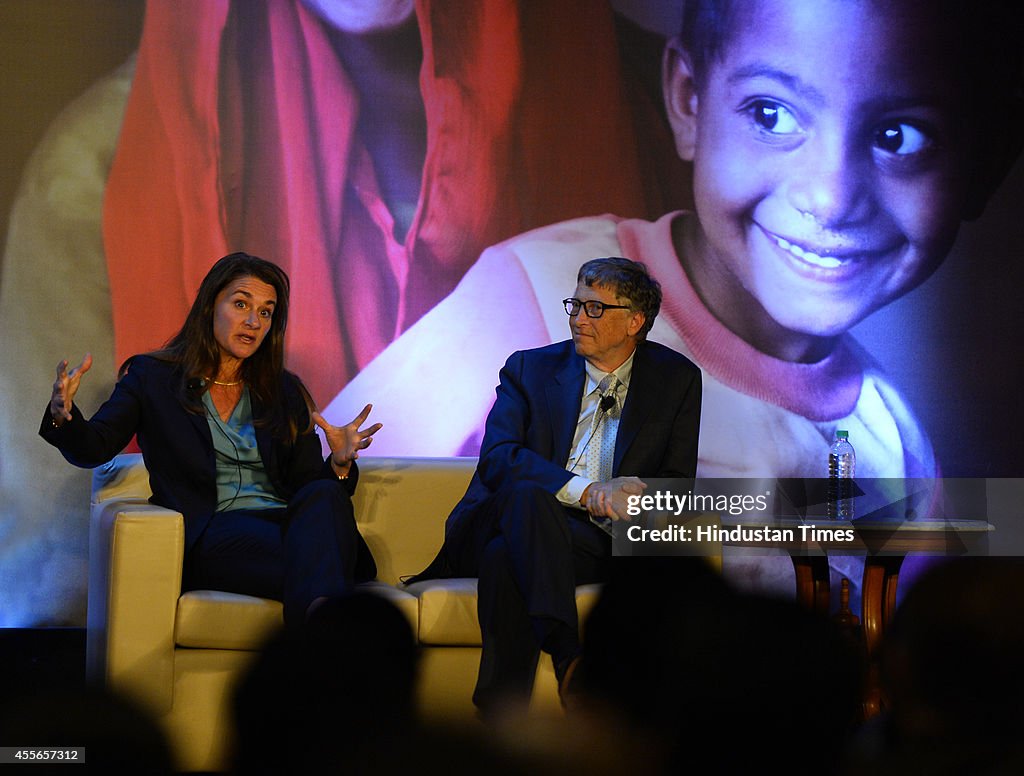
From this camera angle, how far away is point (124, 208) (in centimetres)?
426

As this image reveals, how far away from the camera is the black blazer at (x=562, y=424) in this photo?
3.17m

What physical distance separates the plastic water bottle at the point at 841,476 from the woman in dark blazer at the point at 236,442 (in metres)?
1.54

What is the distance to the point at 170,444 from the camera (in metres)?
3.14

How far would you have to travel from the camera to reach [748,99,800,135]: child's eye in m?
4.52

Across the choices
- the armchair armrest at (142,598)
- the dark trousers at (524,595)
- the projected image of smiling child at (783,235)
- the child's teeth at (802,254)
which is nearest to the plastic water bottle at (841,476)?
the projected image of smiling child at (783,235)

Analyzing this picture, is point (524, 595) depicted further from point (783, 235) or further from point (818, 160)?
point (818, 160)

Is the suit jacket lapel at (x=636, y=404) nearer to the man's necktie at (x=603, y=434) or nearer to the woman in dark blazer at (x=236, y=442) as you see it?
the man's necktie at (x=603, y=434)

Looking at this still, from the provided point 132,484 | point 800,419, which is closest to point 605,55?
point 800,419

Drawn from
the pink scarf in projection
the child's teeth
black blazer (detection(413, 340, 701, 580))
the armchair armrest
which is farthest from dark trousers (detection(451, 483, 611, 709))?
the child's teeth

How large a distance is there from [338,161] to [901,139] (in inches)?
87.6

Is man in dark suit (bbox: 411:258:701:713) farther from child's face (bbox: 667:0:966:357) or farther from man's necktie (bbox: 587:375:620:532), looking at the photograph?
child's face (bbox: 667:0:966:357)

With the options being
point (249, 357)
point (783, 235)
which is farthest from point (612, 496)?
point (783, 235)

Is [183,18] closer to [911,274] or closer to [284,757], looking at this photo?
[911,274]

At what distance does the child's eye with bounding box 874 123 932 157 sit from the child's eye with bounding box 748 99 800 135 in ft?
1.15
